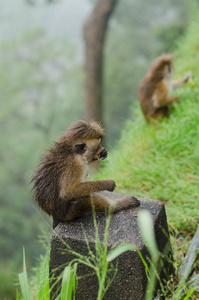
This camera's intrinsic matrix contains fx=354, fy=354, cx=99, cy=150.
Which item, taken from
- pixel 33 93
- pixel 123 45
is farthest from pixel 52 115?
pixel 123 45

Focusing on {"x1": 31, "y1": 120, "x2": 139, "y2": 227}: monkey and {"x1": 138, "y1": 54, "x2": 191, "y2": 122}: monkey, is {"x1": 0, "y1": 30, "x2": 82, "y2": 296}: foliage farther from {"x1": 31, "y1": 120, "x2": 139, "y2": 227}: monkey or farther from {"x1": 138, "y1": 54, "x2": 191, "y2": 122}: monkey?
{"x1": 31, "y1": 120, "x2": 139, "y2": 227}: monkey

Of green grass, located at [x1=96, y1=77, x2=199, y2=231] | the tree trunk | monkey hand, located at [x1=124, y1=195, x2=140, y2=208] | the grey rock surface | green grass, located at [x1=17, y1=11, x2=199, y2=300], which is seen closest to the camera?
the grey rock surface

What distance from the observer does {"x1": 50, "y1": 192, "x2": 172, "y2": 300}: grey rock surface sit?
2416mm

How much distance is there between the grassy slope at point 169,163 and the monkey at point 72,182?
3.80ft

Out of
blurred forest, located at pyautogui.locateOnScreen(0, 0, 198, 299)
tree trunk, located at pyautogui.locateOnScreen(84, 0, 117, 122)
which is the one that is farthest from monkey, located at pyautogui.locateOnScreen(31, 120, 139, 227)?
blurred forest, located at pyautogui.locateOnScreen(0, 0, 198, 299)

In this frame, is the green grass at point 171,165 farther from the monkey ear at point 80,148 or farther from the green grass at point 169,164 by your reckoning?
the monkey ear at point 80,148

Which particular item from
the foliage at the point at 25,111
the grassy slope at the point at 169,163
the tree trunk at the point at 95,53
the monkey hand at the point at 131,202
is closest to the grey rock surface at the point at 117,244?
the monkey hand at the point at 131,202

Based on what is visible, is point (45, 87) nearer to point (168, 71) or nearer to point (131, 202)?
point (168, 71)

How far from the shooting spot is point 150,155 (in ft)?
15.8

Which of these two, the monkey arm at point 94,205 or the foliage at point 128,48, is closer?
the monkey arm at point 94,205

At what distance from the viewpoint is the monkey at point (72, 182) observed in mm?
2629

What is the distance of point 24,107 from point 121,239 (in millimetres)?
19733

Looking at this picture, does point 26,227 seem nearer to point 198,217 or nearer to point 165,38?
point 165,38

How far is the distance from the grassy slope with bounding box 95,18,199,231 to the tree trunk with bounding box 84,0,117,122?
3.33 meters
